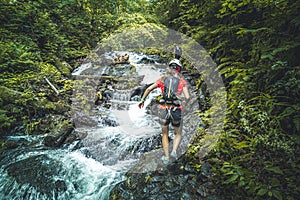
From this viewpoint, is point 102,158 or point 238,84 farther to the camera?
point 102,158

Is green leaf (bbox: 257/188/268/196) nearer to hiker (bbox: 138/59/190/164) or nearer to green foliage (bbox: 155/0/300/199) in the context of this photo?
green foliage (bbox: 155/0/300/199)

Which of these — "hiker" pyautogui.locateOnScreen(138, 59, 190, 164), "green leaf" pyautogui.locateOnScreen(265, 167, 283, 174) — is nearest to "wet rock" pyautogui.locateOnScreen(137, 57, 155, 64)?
"hiker" pyautogui.locateOnScreen(138, 59, 190, 164)

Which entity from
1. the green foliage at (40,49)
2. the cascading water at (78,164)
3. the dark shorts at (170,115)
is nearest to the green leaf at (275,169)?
the dark shorts at (170,115)

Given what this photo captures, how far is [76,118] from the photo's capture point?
6.94m

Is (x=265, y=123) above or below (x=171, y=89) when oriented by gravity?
below

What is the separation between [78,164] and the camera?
4934 millimetres

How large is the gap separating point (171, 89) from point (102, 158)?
123 inches

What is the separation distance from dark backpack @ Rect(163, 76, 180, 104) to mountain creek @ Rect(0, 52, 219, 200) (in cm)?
124

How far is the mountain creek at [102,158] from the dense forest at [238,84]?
1.41 ft

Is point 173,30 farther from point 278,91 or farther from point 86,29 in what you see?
point 278,91

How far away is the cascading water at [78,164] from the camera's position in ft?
13.4

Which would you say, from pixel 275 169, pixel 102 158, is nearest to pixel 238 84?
pixel 275 169

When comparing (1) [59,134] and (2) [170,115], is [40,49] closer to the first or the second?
(1) [59,134]

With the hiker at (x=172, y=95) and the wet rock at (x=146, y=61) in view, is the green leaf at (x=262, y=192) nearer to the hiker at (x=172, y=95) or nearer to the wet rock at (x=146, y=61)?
the hiker at (x=172, y=95)
